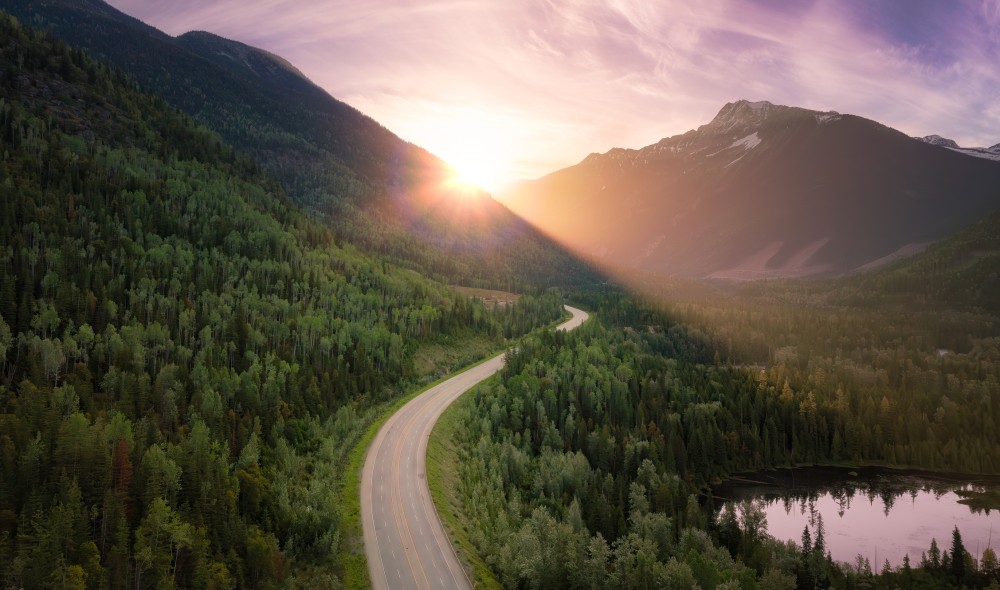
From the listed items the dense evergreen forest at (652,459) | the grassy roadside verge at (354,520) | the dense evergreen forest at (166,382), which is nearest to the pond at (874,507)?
the dense evergreen forest at (652,459)

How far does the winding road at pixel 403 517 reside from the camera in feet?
212

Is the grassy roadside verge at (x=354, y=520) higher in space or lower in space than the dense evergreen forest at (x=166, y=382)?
lower

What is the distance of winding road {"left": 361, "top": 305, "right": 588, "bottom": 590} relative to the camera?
212ft

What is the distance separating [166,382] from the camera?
336 ft

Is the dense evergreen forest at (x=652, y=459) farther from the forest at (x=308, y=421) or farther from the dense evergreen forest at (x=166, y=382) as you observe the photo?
the dense evergreen forest at (x=166, y=382)

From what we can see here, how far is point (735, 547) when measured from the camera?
9431cm

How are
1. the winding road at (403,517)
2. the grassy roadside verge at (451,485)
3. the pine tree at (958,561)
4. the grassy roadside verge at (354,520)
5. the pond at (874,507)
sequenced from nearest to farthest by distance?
the grassy roadside verge at (354,520) → the winding road at (403,517) → the grassy roadside verge at (451,485) → the pine tree at (958,561) → the pond at (874,507)

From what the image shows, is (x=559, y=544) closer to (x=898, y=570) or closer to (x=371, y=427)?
(x=371, y=427)

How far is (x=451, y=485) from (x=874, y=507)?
9393cm

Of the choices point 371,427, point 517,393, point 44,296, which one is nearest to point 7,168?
point 44,296

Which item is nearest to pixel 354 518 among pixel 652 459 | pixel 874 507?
pixel 652 459

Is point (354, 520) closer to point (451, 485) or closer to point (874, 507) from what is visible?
point (451, 485)

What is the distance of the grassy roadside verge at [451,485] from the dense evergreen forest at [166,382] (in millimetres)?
14534

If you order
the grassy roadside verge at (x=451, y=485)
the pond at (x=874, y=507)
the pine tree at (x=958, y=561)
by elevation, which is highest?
the grassy roadside verge at (x=451, y=485)
